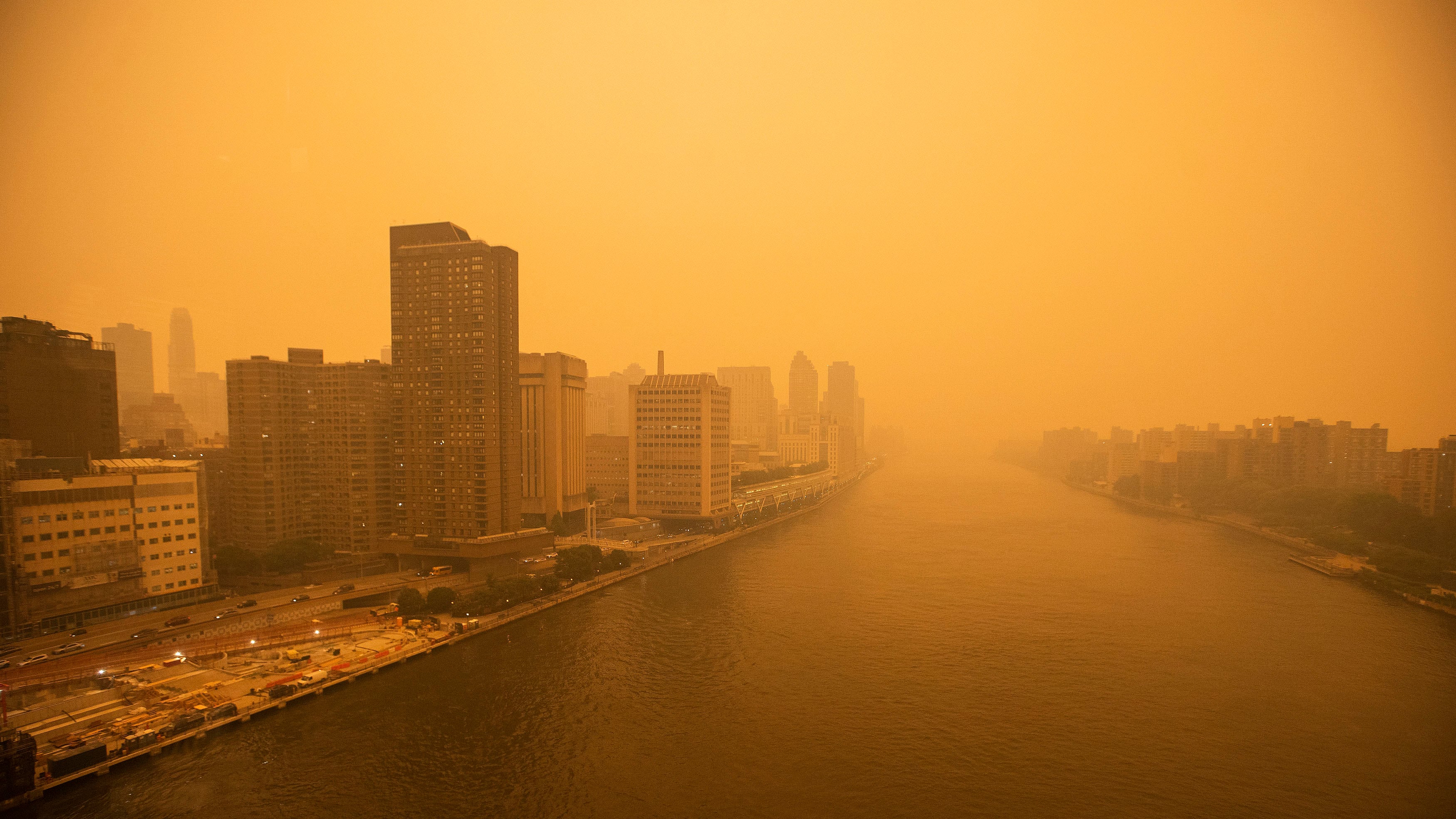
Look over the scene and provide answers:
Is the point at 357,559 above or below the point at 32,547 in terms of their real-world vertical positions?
below

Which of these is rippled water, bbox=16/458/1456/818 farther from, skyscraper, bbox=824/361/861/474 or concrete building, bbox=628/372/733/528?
skyscraper, bbox=824/361/861/474

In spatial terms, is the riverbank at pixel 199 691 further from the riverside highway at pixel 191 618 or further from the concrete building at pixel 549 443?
the concrete building at pixel 549 443

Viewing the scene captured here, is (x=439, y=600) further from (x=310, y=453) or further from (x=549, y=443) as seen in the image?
(x=549, y=443)

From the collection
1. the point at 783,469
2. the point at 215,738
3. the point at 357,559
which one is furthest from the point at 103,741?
the point at 783,469

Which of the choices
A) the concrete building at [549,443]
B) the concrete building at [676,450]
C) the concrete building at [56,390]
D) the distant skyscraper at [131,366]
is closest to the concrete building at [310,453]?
the distant skyscraper at [131,366]

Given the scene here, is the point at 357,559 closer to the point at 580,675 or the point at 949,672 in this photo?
the point at 580,675
